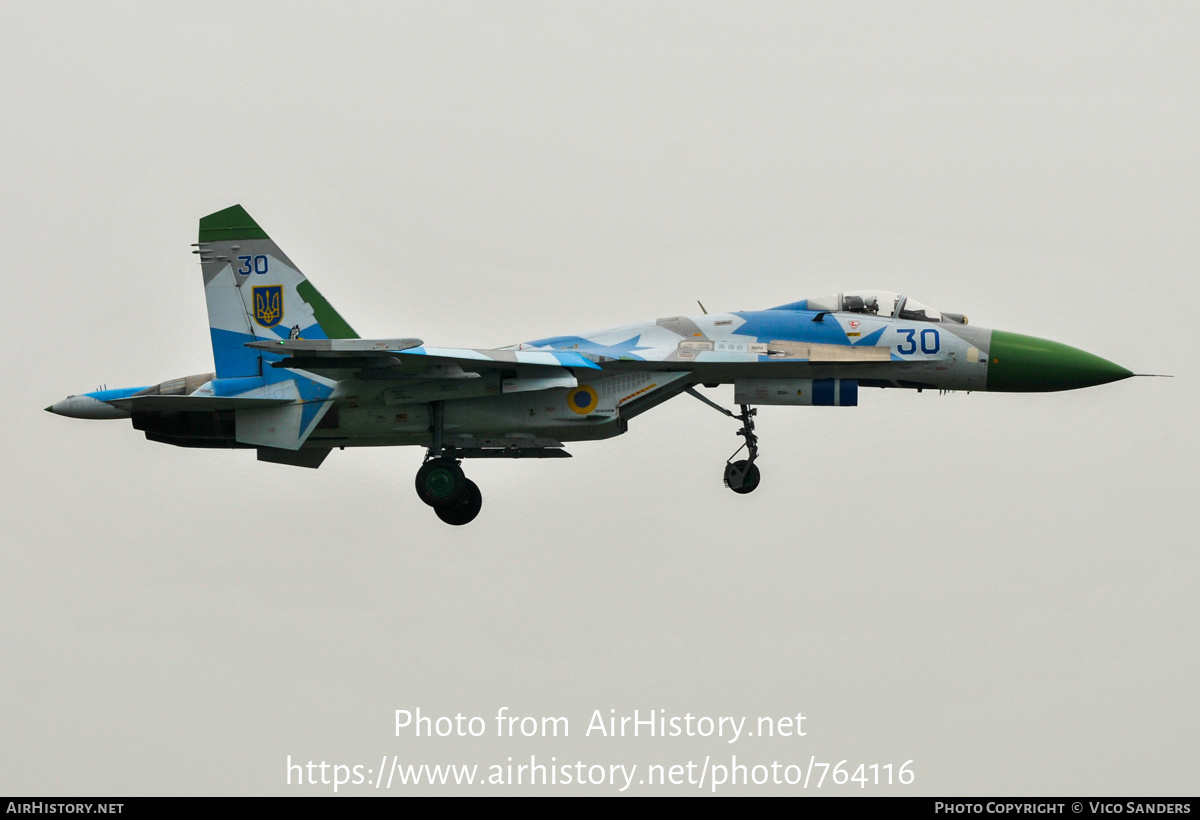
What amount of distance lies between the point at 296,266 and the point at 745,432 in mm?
6316

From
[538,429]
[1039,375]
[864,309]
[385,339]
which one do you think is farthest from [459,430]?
[1039,375]

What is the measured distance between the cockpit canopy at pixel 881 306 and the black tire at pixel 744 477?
2227mm

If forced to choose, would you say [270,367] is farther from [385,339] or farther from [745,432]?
[745,432]

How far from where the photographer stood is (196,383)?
1967 cm

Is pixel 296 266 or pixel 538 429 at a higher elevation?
pixel 296 266

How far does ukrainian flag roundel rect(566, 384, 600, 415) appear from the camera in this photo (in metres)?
19.1

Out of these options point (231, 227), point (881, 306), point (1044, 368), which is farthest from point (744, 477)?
point (231, 227)

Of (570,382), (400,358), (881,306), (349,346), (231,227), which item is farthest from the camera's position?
(231,227)

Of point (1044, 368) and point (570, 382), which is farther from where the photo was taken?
point (1044, 368)

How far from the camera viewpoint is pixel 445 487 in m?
19.3

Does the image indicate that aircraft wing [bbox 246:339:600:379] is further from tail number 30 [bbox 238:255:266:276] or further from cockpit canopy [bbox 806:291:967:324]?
cockpit canopy [bbox 806:291:967:324]

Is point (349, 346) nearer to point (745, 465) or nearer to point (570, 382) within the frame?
Result: point (570, 382)

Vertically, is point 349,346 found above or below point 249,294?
below

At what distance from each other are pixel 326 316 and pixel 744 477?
588 centimetres
